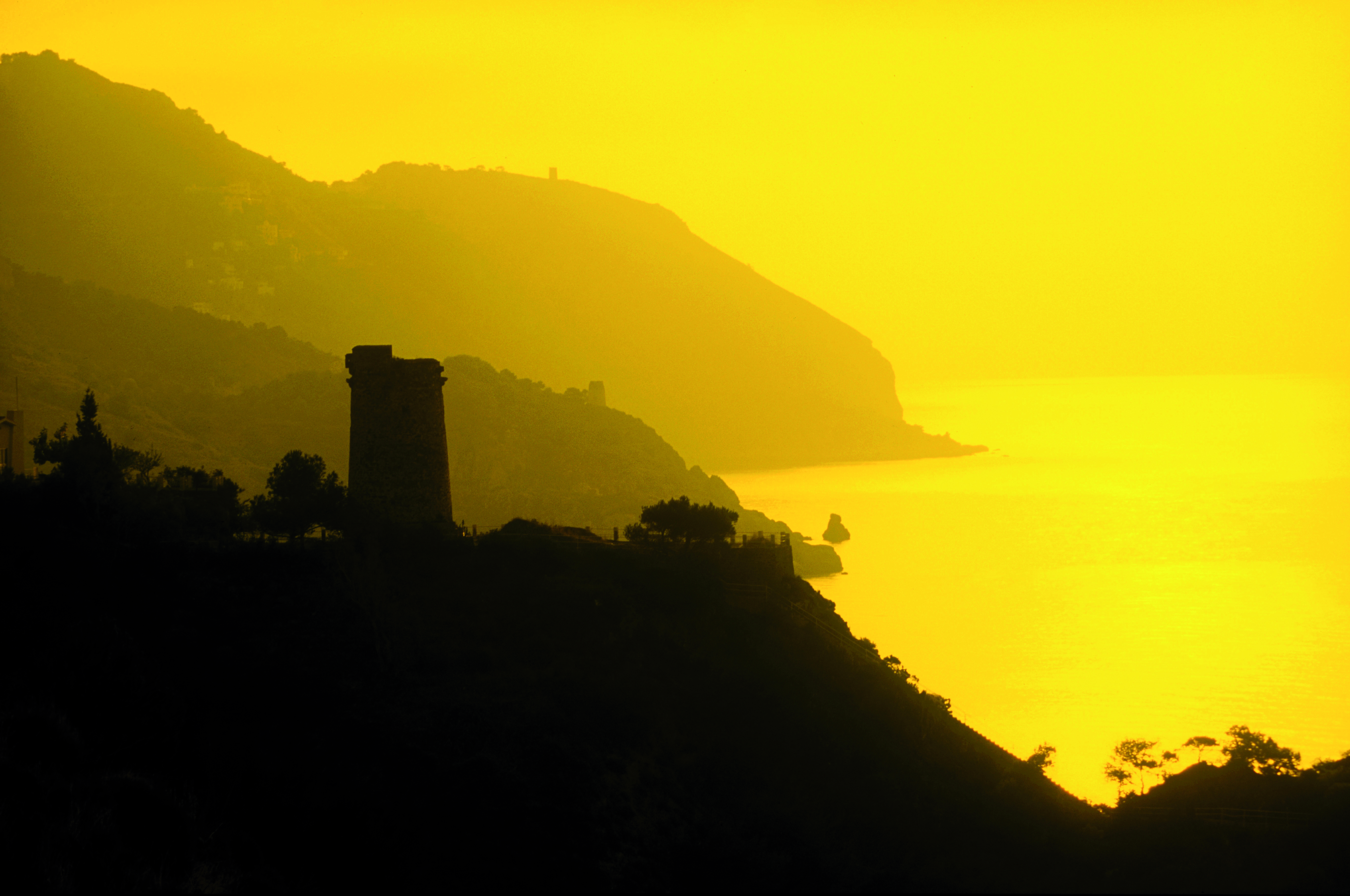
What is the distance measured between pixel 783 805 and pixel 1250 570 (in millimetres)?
140198

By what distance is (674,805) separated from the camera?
23344 mm

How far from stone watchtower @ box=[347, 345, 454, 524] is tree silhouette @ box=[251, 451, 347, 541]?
0.75 meters

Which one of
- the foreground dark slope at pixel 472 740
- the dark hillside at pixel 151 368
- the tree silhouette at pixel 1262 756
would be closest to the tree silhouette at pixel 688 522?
the foreground dark slope at pixel 472 740

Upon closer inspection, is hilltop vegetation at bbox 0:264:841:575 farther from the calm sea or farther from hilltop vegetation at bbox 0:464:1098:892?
hilltop vegetation at bbox 0:464:1098:892

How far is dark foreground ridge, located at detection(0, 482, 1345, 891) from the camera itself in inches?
811

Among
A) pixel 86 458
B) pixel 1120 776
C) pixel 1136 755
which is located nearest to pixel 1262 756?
pixel 1136 755

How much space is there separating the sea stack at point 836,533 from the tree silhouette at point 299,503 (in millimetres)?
135673

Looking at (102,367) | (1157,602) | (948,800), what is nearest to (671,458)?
(1157,602)

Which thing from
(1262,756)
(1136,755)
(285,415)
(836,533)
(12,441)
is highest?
(285,415)

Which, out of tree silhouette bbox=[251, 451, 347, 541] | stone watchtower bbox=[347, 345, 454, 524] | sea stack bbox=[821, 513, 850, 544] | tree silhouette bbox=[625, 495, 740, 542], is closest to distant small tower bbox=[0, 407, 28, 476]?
tree silhouette bbox=[251, 451, 347, 541]

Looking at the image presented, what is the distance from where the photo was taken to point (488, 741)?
77.3ft

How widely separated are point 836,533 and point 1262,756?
5397 inches

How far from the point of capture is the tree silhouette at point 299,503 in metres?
33.9

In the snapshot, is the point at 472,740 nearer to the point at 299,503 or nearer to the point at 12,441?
the point at 299,503
